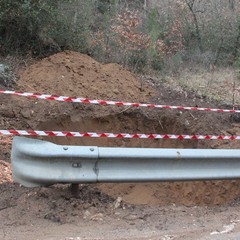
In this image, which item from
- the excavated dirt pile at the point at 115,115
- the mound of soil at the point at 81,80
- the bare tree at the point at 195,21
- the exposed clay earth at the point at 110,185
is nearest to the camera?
the exposed clay earth at the point at 110,185

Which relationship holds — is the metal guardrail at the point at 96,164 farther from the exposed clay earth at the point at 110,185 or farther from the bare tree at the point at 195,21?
the bare tree at the point at 195,21

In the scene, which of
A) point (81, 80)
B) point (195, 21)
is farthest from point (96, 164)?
point (195, 21)

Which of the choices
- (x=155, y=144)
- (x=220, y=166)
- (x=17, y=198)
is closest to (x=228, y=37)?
(x=155, y=144)

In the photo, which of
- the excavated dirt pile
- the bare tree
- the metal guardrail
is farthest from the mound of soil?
the bare tree

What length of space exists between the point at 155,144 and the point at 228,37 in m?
12.4

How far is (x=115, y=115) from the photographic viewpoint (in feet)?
35.8

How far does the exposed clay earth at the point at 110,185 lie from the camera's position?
5062 millimetres

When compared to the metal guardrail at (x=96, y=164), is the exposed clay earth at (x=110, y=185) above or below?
below

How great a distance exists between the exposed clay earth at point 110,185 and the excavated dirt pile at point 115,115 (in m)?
0.02

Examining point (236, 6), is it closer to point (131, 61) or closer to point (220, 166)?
point (131, 61)

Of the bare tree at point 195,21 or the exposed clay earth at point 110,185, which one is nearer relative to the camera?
the exposed clay earth at point 110,185

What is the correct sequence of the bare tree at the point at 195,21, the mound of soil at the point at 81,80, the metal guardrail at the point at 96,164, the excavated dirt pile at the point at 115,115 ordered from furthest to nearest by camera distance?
A: the bare tree at the point at 195,21, the mound of soil at the point at 81,80, the excavated dirt pile at the point at 115,115, the metal guardrail at the point at 96,164

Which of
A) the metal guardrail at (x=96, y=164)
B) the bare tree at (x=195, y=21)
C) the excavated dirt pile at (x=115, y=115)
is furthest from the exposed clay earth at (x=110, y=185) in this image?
the bare tree at (x=195, y=21)

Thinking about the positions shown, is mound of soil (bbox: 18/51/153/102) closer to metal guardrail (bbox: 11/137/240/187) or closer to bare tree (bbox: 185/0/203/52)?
metal guardrail (bbox: 11/137/240/187)
